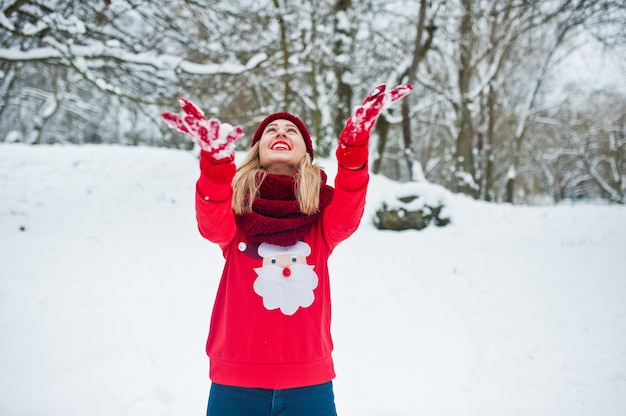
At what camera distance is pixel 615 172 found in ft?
59.9

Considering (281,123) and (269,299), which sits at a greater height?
(281,123)

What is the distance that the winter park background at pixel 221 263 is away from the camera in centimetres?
291

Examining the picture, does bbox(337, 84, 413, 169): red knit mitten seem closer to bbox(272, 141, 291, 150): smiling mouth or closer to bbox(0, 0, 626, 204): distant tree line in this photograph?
bbox(272, 141, 291, 150): smiling mouth

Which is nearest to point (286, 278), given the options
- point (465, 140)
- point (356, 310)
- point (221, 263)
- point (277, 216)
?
point (277, 216)

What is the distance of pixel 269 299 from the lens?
4.75 ft

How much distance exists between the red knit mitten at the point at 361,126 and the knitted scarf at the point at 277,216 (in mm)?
216

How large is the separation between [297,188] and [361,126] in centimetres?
34

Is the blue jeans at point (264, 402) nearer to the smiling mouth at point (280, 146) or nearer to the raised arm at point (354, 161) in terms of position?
the raised arm at point (354, 161)

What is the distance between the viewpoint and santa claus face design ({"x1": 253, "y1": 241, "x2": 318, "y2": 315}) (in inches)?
57.0

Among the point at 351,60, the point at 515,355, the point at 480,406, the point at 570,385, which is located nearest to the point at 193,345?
the point at 480,406

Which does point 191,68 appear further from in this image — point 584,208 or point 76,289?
point 584,208

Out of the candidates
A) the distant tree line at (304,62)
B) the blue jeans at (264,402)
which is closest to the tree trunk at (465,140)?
the distant tree line at (304,62)

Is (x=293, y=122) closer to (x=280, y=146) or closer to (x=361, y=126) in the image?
(x=280, y=146)

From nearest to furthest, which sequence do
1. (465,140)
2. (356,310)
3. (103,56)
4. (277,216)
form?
(277,216) < (356,310) < (103,56) < (465,140)
